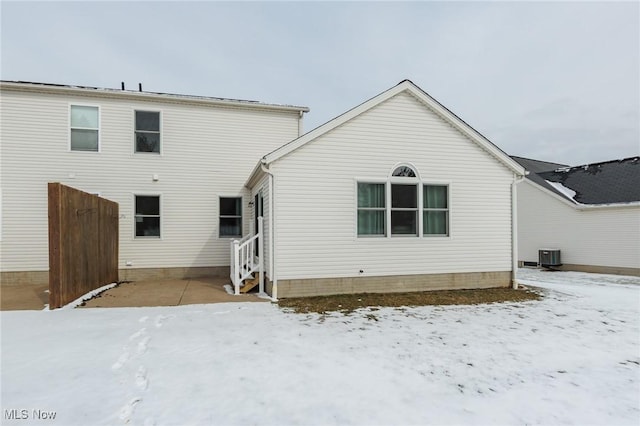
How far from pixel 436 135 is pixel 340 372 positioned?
714 cm

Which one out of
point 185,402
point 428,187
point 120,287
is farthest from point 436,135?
point 120,287

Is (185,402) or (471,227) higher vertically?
(471,227)

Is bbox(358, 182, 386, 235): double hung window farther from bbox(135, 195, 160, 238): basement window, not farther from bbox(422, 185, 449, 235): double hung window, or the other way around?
bbox(135, 195, 160, 238): basement window

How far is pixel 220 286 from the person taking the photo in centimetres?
949

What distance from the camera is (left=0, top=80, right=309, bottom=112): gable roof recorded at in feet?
32.7

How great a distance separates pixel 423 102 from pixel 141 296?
28.9ft

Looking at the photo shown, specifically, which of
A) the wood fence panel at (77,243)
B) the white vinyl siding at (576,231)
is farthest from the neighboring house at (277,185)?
the white vinyl siding at (576,231)

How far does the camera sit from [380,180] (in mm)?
8516

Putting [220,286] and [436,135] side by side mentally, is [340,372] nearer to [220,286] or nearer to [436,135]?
[220,286]

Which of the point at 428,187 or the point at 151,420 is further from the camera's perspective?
the point at 428,187

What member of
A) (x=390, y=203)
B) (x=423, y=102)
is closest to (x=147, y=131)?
(x=390, y=203)

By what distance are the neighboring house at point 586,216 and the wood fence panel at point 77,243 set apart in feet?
59.8

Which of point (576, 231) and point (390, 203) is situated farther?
point (576, 231)

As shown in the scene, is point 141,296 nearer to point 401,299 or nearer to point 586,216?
point 401,299
